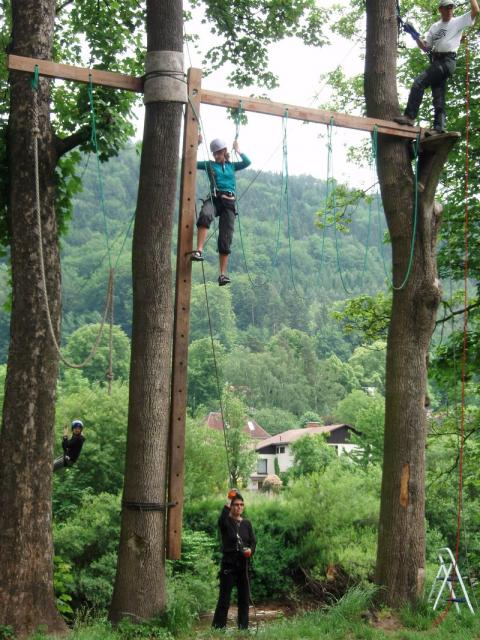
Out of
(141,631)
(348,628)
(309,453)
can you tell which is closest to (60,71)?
(141,631)

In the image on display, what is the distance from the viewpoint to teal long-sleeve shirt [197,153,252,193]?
904 centimetres

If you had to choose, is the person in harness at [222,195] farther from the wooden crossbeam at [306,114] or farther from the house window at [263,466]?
the house window at [263,466]

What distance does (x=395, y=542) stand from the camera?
941 cm

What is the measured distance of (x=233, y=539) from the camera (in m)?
9.94

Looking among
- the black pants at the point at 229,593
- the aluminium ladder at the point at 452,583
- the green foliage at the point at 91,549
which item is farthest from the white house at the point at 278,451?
the black pants at the point at 229,593

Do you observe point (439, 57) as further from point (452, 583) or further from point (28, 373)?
point (452, 583)

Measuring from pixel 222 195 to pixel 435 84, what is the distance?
3101 millimetres

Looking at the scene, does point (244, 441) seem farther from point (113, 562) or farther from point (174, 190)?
point (174, 190)

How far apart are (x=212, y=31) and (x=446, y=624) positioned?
937 cm

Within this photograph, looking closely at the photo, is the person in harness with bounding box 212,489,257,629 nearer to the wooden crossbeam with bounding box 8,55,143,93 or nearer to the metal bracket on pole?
the metal bracket on pole

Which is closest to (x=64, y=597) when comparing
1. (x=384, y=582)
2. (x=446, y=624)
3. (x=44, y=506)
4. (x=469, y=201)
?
(x=44, y=506)

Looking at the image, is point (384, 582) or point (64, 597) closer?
point (384, 582)

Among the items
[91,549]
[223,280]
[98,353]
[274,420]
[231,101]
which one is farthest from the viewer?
[274,420]

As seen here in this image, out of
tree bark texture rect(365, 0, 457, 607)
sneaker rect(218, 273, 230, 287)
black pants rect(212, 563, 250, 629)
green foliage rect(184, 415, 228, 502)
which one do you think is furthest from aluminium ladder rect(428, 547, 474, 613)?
green foliage rect(184, 415, 228, 502)
